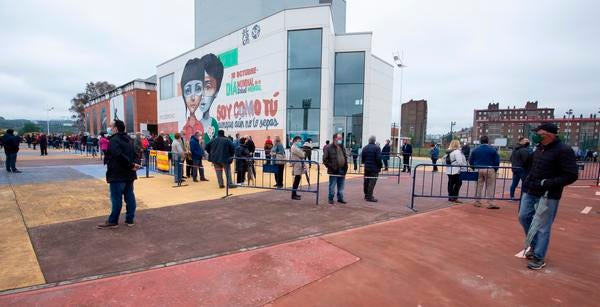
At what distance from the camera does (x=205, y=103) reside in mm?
25391

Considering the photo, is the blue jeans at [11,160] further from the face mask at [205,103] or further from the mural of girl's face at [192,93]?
the mural of girl's face at [192,93]

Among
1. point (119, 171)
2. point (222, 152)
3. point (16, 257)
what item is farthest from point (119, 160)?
point (222, 152)

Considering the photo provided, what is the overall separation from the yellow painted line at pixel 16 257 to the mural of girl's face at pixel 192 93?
849 inches

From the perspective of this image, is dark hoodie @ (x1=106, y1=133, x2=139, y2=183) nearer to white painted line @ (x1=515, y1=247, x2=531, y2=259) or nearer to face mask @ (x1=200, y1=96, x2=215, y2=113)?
white painted line @ (x1=515, y1=247, x2=531, y2=259)

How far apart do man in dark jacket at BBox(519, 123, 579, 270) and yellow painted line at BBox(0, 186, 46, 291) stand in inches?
251

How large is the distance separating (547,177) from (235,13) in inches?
1533

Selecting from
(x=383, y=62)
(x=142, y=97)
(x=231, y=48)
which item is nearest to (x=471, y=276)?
(x=383, y=62)

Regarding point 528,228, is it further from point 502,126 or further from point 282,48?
point 502,126

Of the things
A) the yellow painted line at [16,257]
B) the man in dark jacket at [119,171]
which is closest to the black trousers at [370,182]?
the man in dark jacket at [119,171]

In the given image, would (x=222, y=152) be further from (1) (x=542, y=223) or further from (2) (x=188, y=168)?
(1) (x=542, y=223)

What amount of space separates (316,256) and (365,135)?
55.4ft

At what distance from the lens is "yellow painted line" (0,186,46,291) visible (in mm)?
3361

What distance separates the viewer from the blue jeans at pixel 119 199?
5164 mm

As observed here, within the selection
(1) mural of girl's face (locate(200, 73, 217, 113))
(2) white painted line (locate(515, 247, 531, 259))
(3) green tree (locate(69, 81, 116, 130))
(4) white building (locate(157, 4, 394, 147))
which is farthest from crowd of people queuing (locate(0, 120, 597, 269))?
(3) green tree (locate(69, 81, 116, 130))
